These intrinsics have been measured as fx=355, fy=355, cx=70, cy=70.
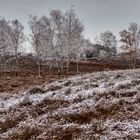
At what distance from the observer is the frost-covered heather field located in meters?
13.3

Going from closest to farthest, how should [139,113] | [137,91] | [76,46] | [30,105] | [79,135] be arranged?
[79,135], [139,113], [137,91], [30,105], [76,46]

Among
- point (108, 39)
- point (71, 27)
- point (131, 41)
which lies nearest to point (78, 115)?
point (71, 27)

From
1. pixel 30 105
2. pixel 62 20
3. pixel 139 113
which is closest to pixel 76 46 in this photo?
pixel 62 20

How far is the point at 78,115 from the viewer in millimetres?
16172

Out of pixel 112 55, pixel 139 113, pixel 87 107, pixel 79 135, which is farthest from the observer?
pixel 112 55

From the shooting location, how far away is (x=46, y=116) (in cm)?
1694

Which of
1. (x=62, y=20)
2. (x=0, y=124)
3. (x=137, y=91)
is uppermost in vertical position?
(x=62, y=20)

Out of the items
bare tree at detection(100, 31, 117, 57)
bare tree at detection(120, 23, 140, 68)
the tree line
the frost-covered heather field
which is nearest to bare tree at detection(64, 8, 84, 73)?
the tree line

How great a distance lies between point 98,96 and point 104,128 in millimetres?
6139

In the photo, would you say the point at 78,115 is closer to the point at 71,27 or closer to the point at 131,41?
the point at 71,27

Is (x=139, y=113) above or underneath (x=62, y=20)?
underneath

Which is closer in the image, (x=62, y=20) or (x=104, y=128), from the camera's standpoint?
(x=104, y=128)

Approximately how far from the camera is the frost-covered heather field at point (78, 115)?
523 inches

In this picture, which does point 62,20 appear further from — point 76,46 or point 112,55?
point 112,55
